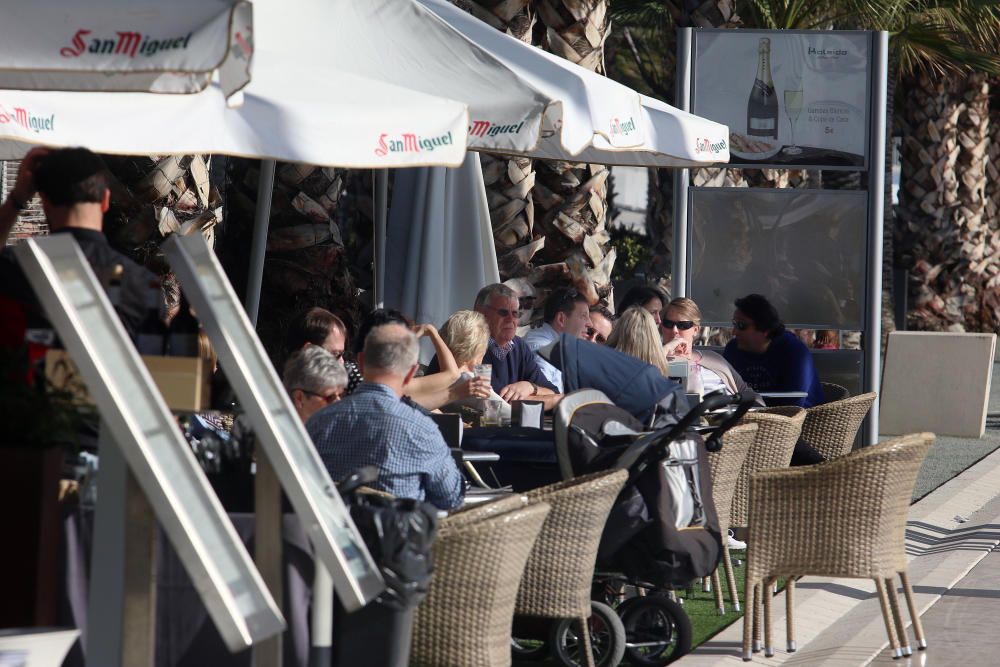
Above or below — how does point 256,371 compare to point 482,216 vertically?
below

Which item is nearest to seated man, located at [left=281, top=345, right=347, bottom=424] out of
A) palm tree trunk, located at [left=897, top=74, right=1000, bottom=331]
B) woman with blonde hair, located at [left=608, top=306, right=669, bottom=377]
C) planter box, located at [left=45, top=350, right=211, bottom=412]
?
woman with blonde hair, located at [left=608, top=306, right=669, bottom=377]

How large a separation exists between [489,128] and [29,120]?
202cm

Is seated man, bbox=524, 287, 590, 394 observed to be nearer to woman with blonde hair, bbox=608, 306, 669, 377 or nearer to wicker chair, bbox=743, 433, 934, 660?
woman with blonde hair, bbox=608, 306, 669, 377

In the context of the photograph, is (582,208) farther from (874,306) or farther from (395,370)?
(395,370)

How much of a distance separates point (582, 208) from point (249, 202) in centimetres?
297

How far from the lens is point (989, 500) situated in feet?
36.4

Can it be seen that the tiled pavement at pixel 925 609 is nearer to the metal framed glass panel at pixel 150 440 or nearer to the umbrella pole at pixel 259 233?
the umbrella pole at pixel 259 233

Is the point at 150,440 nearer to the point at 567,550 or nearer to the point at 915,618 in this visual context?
the point at 567,550

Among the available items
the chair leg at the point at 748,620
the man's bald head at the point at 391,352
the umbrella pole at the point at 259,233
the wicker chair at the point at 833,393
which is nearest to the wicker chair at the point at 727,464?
the chair leg at the point at 748,620

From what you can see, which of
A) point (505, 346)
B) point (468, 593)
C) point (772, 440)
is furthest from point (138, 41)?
point (505, 346)

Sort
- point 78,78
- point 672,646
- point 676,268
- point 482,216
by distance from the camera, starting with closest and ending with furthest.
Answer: point 78,78 < point 672,646 < point 482,216 < point 676,268

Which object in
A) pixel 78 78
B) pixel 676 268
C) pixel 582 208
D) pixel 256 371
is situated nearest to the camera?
pixel 256 371

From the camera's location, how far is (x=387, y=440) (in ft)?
15.5

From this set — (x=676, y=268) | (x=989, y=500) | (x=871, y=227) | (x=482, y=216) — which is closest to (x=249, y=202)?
(x=482, y=216)
